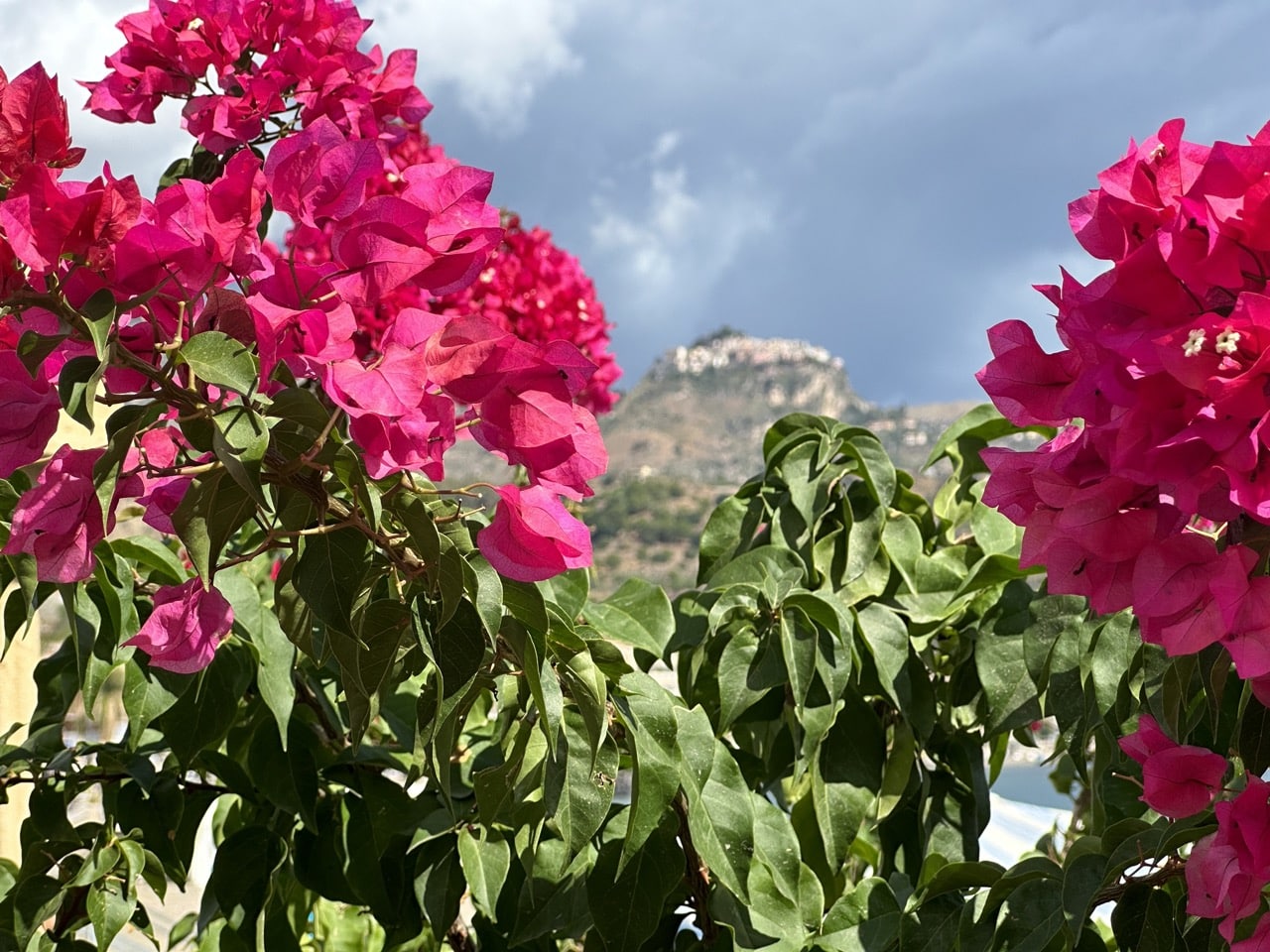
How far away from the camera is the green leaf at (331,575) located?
516 mm

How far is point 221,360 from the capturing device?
18.3 inches

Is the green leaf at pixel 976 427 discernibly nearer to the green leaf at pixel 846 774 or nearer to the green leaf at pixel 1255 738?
the green leaf at pixel 846 774

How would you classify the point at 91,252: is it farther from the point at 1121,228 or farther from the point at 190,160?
the point at 190,160

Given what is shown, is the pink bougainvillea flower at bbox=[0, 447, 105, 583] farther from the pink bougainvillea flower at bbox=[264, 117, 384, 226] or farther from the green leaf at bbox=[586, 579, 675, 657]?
the green leaf at bbox=[586, 579, 675, 657]

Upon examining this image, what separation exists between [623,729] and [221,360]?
0.30m

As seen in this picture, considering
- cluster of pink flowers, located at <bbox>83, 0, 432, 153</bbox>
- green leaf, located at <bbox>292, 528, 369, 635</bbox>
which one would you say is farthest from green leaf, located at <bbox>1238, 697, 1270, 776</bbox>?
cluster of pink flowers, located at <bbox>83, 0, 432, 153</bbox>

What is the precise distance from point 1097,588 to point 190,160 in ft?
2.57

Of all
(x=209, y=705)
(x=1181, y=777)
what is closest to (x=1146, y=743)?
(x=1181, y=777)

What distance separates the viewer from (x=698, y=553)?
996mm

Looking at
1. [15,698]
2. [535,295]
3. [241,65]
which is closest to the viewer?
[241,65]

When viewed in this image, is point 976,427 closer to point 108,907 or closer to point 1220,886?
point 1220,886

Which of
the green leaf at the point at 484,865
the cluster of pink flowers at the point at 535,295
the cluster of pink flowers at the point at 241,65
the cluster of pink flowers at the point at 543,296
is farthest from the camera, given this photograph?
the cluster of pink flowers at the point at 543,296

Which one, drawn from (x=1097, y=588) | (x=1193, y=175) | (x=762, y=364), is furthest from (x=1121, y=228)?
(x=762, y=364)

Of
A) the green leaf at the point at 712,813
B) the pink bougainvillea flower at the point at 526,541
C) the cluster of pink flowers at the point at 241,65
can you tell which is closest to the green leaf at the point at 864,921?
the green leaf at the point at 712,813
